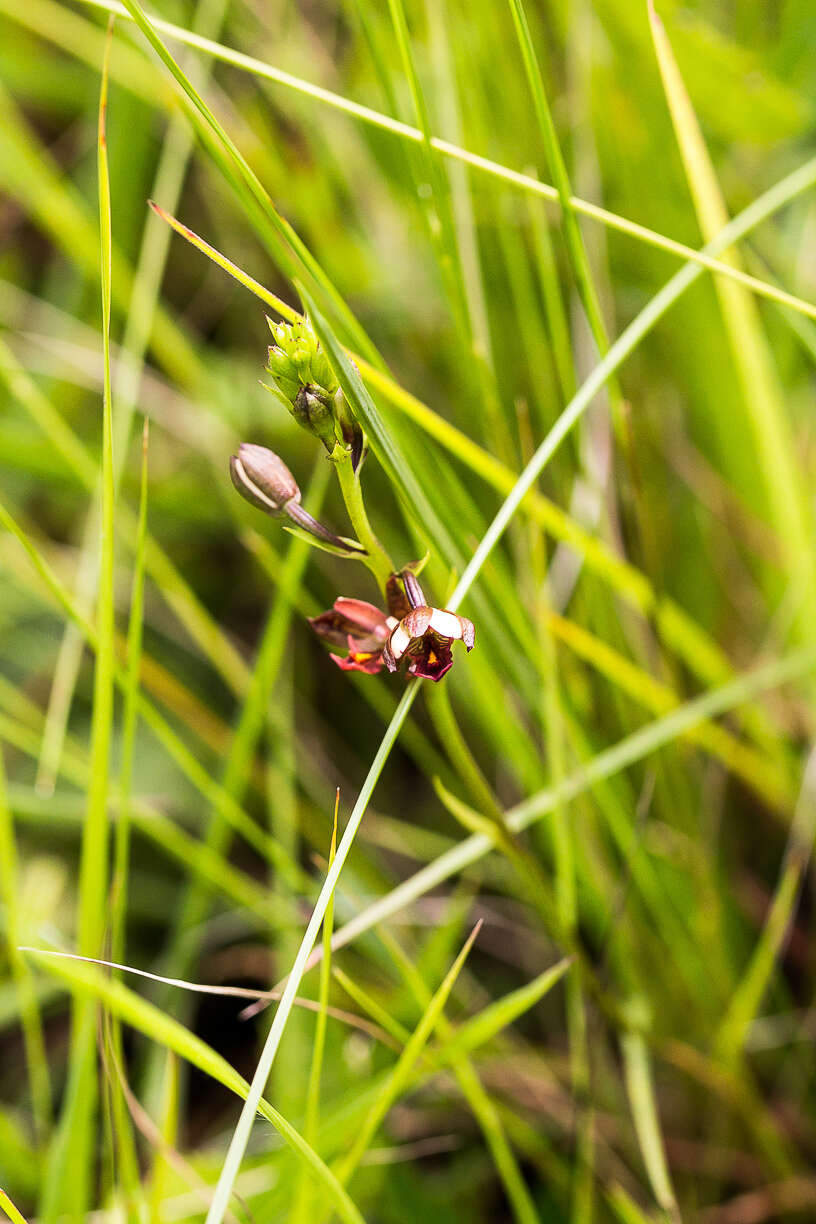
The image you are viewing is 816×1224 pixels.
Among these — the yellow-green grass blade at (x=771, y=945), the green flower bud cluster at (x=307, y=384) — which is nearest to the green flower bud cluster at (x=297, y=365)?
the green flower bud cluster at (x=307, y=384)

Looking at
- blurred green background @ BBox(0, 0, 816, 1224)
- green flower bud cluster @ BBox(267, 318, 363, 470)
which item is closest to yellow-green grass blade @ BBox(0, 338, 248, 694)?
blurred green background @ BBox(0, 0, 816, 1224)

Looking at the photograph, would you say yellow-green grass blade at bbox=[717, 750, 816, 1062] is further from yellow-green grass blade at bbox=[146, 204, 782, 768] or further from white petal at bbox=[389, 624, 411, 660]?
white petal at bbox=[389, 624, 411, 660]

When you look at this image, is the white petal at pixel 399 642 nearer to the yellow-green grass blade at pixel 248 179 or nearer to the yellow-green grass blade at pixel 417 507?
the yellow-green grass blade at pixel 417 507

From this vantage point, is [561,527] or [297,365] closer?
[297,365]

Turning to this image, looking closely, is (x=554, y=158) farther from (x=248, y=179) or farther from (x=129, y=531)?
(x=129, y=531)

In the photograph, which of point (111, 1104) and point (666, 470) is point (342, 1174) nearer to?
point (111, 1104)

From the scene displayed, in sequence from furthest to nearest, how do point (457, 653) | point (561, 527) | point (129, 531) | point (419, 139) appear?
point (129, 531) < point (457, 653) < point (561, 527) < point (419, 139)

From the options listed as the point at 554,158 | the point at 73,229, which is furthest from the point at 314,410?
the point at 73,229
